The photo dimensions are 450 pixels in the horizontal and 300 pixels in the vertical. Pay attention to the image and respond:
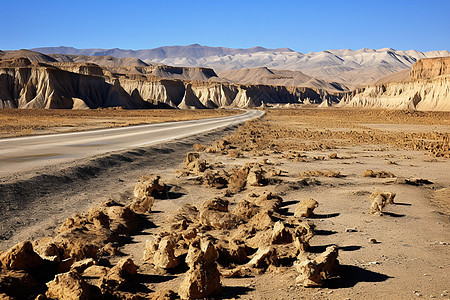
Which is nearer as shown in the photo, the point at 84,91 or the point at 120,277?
the point at 120,277

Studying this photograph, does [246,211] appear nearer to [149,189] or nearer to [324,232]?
[324,232]

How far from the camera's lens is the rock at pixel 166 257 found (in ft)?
17.5

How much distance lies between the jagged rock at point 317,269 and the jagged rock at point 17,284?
10.3 feet

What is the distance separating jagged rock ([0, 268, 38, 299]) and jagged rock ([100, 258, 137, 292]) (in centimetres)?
81

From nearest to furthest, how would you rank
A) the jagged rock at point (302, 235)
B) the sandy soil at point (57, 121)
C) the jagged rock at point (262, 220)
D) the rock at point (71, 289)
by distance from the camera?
1. the rock at point (71, 289)
2. the jagged rock at point (302, 235)
3. the jagged rock at point (262, 220)
4. the sandy soil at point (57, 121)

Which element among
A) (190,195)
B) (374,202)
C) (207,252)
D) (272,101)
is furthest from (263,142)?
(272,101)

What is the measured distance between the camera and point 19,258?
15.7ft

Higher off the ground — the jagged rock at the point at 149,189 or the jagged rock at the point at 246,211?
the jagged rock at the point at 246,211

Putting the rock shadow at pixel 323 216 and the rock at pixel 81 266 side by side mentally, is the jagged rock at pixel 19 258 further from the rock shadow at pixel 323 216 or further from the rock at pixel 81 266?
the rock shadow at pixel 323 216

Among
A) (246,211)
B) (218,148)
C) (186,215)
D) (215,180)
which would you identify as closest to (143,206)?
(186,215)

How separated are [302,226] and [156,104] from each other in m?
91.1

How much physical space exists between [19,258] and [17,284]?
42 cm

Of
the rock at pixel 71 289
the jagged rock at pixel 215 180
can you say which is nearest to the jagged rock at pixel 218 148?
the jagged rock at pixel 215 180

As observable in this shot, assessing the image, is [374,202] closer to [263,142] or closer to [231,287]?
[231,287]
